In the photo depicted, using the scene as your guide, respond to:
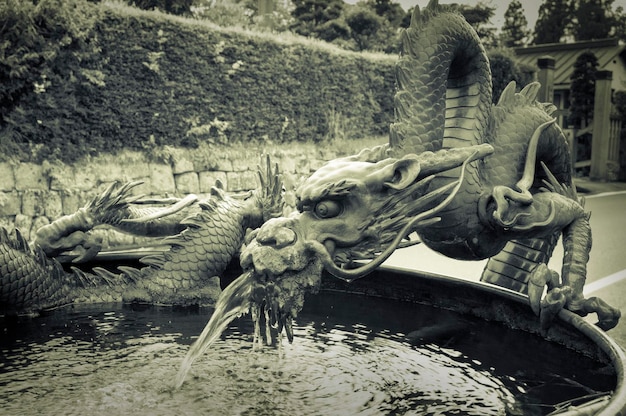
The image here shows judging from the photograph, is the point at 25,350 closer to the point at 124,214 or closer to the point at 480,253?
the point at 124,214

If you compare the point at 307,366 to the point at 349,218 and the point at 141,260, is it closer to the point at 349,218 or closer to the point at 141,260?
the point at 349,218

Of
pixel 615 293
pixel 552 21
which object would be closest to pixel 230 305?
pixel 615 293

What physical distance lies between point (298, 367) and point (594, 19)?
24.4 metres

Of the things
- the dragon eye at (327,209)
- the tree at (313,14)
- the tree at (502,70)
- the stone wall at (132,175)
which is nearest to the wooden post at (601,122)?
the tree at (502,70)

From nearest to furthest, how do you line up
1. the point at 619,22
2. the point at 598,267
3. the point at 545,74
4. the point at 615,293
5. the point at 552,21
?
1. the point at 615,293
2. the point at 598,267
3. the point at 545,74
4. the point at 619,22
5. the point at 552,21

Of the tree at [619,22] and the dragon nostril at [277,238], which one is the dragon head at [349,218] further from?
the tree at [619,22]

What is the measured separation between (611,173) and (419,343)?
14.8 meters

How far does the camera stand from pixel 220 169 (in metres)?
9.42

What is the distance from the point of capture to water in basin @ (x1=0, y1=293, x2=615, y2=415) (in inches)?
98.7

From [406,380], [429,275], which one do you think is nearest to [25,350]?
[406,380]

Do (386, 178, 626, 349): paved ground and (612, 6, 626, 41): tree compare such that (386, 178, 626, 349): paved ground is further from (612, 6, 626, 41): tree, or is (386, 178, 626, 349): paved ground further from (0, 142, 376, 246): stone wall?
(612, 6, 626, 41): tree

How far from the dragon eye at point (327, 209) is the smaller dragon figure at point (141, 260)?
168 cm

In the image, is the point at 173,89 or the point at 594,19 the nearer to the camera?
the point at 173,89

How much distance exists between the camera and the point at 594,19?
925 inches
